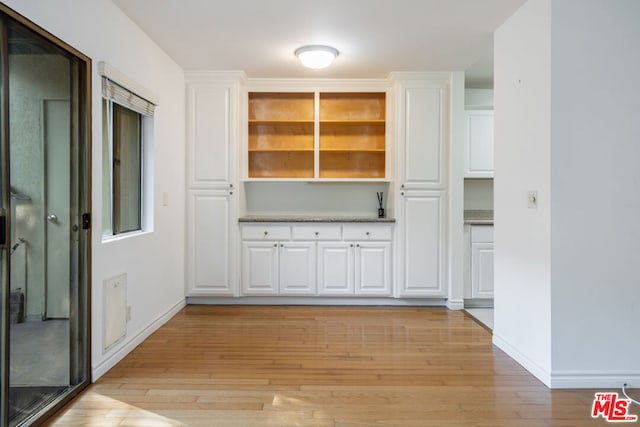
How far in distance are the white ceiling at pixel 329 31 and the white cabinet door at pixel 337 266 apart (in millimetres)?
1788

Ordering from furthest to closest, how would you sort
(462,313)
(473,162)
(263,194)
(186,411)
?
(263,194) → (473,162) → (462,313) → (186,411)

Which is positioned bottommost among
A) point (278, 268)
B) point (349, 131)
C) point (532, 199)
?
point (278, 268)

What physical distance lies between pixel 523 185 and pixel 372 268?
6.30 feet

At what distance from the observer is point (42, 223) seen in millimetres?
2117

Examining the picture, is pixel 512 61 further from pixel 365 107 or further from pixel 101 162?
pixel 101 162

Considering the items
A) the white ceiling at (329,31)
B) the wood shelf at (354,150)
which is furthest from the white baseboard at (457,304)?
the white ceiling at (329,31)

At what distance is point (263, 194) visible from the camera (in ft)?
15.7

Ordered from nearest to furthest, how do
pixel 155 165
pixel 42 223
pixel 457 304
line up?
1. pixel 42 223
2. pixel 155 165
3. pixel 457 304

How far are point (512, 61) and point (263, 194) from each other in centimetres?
288

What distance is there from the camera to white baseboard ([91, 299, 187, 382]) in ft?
8.42

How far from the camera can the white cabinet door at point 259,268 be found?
14.1 ft

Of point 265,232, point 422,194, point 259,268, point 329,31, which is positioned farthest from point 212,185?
point 422,194

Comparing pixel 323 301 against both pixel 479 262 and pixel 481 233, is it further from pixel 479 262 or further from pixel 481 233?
pixel 481 233

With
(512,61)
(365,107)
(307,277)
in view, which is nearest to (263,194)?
(307,277)
